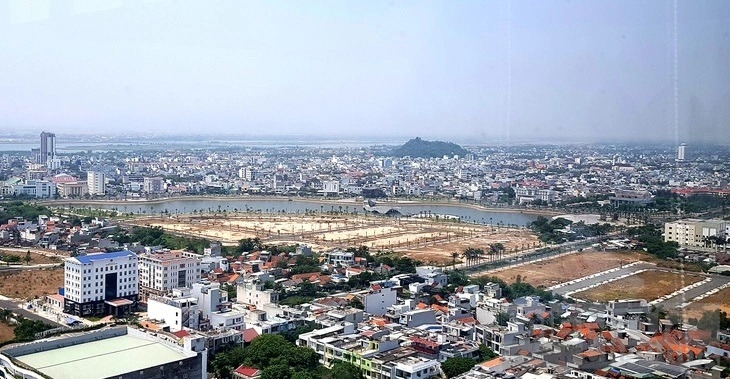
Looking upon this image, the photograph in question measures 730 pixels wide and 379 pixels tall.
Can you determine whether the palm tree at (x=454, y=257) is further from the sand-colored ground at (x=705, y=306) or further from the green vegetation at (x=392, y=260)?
the sand-colored ground at (x=705, y=306)

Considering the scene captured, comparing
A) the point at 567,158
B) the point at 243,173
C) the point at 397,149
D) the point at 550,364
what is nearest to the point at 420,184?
the point at 567,158

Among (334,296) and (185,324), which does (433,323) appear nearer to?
(334,296)

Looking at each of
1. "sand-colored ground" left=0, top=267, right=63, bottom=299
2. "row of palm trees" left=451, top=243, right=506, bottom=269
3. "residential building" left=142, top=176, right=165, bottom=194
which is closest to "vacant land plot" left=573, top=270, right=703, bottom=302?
"row of palm trees" left=451, top=243, right=506, bottom=269

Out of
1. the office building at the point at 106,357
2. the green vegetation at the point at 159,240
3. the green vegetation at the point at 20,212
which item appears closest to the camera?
the office building at the point at 106,357

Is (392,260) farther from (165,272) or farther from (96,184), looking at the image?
(96,184)

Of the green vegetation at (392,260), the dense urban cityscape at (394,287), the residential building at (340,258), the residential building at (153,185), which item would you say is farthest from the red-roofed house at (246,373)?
the residential building at (153,185)

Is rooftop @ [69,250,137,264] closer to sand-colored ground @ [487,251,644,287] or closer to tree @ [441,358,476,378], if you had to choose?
tree @ [441,358,476,378]
